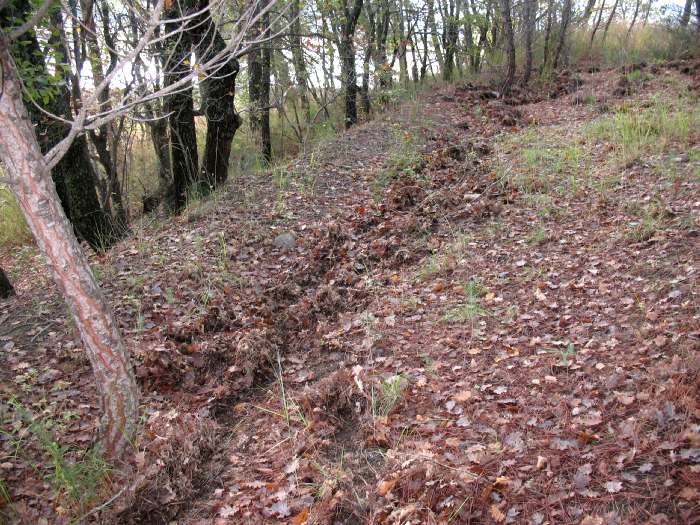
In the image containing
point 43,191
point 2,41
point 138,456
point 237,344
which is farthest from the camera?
point 237,344

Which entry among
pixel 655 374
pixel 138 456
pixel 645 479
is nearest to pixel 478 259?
pixel 655 374

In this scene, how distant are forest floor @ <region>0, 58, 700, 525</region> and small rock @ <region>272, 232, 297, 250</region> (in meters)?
0.07

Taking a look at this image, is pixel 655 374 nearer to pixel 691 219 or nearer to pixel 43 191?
pixel 691 219

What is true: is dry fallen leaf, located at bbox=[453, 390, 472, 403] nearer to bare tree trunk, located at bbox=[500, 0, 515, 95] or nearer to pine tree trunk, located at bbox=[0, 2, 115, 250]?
pine tree trunk, located at bbox=[0, 2, 115, 250]

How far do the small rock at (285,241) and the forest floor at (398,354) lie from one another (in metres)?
0.07

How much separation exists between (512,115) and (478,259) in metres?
7.13

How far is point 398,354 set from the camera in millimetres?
4797

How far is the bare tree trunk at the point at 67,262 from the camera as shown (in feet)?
10.1

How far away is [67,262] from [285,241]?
384cm

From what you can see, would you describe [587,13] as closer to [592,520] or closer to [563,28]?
[563,28]

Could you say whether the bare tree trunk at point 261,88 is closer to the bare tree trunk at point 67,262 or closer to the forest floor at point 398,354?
the forest floor at point 398,354

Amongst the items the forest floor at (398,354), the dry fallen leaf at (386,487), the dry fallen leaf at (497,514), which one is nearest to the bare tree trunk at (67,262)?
the forest floor at (398,354)

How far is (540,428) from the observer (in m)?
3.62

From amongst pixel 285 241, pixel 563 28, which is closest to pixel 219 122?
pixel 285 241
